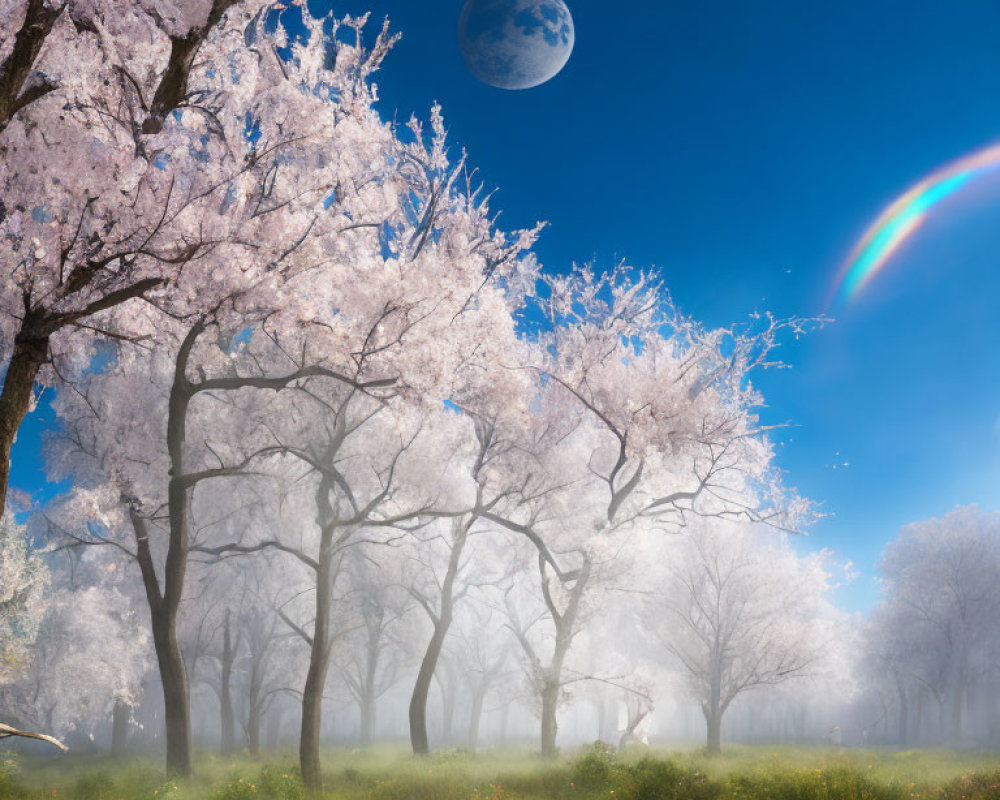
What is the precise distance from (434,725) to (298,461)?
148 ft

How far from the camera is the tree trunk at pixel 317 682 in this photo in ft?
47.5

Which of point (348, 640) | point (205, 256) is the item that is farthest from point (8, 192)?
point (348, 640)

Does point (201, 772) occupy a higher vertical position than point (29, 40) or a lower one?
lower

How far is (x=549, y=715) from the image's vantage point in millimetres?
18484

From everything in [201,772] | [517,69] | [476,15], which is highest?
[476,15]

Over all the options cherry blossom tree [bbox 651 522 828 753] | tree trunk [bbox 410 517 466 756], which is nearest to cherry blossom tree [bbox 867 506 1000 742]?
cherry blossom tree [bbox 651 522 828 753]

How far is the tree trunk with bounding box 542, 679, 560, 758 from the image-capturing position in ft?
59.5

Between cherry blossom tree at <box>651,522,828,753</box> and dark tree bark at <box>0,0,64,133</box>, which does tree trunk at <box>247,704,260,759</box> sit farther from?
dark tree bark at <box>0,0,64,133</box>

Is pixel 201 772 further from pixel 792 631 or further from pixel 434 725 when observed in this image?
pixel 434 725

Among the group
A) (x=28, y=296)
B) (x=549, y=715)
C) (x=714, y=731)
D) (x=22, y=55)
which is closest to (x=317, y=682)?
(x=549, y=715)

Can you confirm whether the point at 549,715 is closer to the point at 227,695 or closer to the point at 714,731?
the point at 714,731

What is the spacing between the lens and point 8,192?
23.6 feet

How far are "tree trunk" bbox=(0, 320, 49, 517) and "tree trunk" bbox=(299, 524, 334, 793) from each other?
28.8 feet

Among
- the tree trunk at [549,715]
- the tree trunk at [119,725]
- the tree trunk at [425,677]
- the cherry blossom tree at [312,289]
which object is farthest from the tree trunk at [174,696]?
the tree trunk at [119,725]
